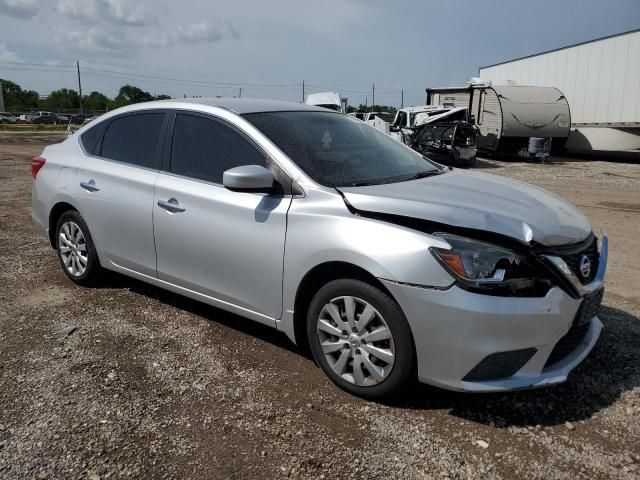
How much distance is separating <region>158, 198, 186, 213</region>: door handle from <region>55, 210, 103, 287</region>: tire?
43.5 inches

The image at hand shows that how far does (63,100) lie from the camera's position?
82812 mm

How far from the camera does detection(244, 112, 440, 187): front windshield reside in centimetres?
350

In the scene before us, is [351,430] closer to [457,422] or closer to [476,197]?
[457,422]

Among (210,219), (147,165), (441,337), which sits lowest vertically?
(441,337)

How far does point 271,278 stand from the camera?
11.1 ft

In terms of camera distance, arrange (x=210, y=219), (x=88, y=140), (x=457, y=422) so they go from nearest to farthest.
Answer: (x=457, y=422) → (x=210, y=219) → (x=88, y=140)

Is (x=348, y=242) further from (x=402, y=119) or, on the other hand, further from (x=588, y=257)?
(x=402, y=119)

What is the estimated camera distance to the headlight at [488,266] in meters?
2.71

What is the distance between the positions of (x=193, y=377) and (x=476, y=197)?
2.02m

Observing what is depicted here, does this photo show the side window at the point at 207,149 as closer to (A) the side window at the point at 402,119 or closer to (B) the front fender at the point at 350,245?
(B) the front fender at the point at 350,245

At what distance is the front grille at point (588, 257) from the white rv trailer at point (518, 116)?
19.5 meters

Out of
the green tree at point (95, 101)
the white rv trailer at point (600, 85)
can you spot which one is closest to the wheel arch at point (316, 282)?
the white rv trailer at point (600, 85)

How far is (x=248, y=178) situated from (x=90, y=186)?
6.40 feet

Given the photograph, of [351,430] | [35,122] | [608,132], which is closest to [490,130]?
[608,132]
